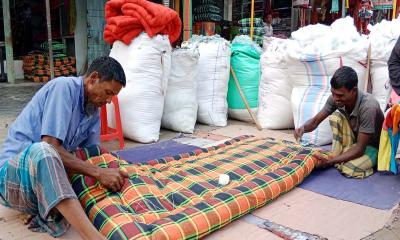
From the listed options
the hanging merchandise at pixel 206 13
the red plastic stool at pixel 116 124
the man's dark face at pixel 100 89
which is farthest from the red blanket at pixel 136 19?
the hanging merchandise at pixel 206 13

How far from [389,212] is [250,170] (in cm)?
84

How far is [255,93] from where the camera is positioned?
4742mm

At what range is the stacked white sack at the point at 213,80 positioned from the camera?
4520 mm

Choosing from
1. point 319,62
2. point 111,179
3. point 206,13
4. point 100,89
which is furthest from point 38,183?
point 206,13

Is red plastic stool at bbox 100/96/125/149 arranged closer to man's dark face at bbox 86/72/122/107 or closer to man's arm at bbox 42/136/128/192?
man's arm at bbox 42/136/128/192

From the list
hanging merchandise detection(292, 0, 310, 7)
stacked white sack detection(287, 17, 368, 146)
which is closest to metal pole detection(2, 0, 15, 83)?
hanging merchandise detection(292, 0, 310, 7)

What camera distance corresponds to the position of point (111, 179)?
2.00 metres

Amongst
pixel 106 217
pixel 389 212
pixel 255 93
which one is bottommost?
pixel 389 212

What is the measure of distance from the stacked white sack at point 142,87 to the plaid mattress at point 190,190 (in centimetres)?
97

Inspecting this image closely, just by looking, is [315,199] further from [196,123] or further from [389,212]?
[196,123]

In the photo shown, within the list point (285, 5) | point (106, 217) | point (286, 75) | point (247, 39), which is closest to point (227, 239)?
point (106, 217)

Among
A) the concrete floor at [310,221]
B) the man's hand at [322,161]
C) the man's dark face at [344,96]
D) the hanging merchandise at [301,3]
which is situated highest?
the hanging merchandise at [301,3]

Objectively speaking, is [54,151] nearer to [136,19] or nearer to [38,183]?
[38,183]

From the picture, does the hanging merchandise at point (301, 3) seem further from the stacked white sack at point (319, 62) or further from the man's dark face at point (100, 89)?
the man's dark face at point (100, 89)
